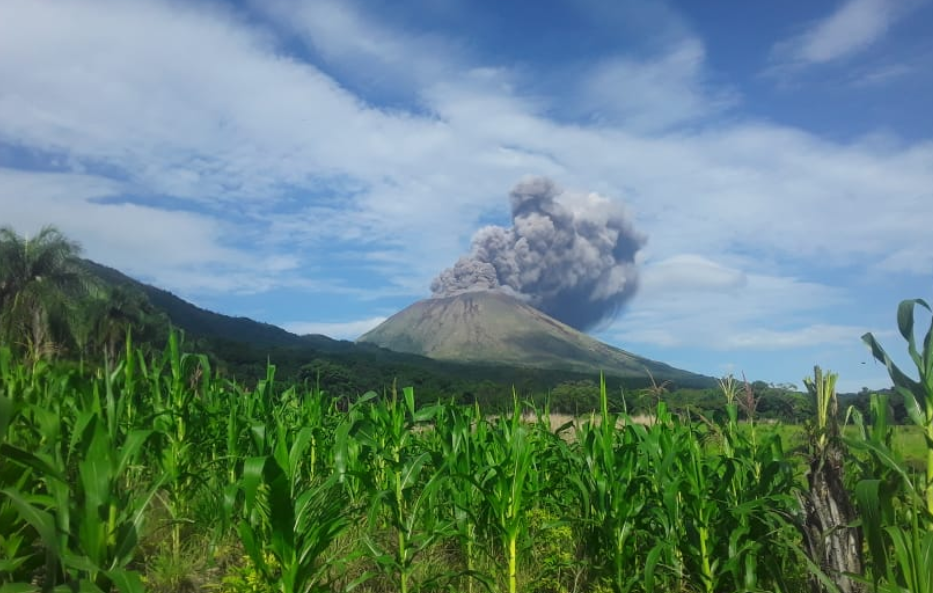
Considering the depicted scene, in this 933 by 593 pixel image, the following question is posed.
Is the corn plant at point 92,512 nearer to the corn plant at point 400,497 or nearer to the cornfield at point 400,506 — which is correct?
the cornfield at point 400,506

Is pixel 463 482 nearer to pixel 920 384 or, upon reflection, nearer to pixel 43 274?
pixel 920 384

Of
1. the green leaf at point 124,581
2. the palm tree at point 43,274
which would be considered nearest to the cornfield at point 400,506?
the green leaf at point 124,581

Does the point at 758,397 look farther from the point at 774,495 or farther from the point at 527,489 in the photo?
the point at 527,489

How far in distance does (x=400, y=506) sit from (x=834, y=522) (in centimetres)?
271

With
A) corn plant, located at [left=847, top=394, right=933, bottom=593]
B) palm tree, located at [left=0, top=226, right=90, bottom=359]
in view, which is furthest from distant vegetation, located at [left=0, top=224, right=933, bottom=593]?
palm tree, located at [left=0, top=226, right=90, bottom=359]

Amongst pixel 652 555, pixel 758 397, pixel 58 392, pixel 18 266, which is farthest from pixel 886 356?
pixel 18 266

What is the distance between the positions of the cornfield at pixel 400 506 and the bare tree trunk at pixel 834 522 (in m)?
0.10

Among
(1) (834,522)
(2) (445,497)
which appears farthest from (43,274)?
(1) (834,522)

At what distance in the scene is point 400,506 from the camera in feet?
15.0

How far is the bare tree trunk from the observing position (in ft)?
11.6

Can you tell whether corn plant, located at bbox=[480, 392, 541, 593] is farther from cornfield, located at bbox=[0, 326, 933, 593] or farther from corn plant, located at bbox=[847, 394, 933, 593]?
corn plant, located at bbox=[847, 394, 933, 593]

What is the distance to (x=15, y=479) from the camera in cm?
325

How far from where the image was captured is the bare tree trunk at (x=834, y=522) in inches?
140

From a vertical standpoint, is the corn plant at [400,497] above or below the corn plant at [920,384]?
below
